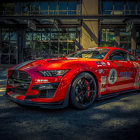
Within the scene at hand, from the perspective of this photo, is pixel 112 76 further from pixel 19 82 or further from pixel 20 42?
pixel 20 42

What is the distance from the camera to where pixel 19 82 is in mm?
2736

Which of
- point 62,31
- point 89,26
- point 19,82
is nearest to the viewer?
point 19,82

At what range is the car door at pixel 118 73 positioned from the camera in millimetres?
3365

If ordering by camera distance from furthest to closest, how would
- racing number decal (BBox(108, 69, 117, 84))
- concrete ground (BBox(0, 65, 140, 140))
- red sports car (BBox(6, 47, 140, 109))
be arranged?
racing number decal (BBox(108, 69, 117, 84)) < red sports car (BBox(6, 47, 140, 109)) < concrete ground (BBox(0, 65, 140, 140))

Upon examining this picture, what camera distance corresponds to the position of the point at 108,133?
1.87 metres

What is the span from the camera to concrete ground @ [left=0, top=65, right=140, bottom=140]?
1.80 m

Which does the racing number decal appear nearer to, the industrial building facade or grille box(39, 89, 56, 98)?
grille box(39, 89, 56, 98)

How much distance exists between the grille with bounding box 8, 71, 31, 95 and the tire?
0.85 metres

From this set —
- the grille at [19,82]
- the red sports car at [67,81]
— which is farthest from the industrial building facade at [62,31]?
the grille at [19,82]

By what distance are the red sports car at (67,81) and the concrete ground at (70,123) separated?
0.72 feet

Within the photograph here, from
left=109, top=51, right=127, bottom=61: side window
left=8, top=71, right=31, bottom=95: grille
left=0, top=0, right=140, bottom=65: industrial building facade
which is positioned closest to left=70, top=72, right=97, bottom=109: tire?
left=8, top=71, right=31, bottom=95: grille

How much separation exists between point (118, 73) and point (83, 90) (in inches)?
44.5

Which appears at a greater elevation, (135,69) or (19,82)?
(135,69)

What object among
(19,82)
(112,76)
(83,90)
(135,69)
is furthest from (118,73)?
(19,82)
